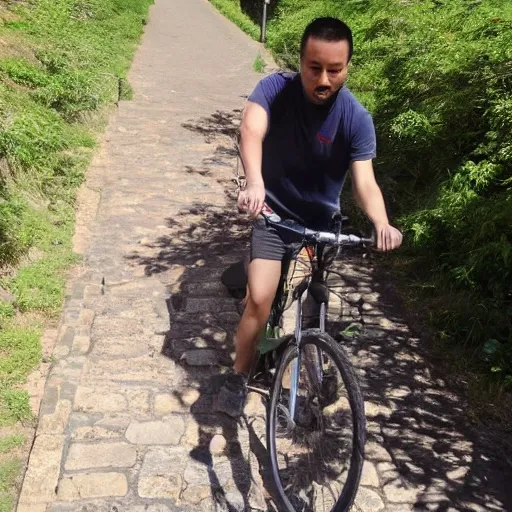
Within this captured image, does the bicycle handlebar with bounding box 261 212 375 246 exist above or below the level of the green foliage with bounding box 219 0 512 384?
below

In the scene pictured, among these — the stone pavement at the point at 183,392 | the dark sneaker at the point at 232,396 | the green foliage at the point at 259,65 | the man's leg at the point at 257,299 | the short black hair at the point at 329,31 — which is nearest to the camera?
the short black hair at the point at 329,31

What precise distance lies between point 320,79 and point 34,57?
26.4 ft

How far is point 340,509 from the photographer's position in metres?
2.76

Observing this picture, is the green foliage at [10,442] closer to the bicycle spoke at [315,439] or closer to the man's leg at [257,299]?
the man's leg at [257,299]

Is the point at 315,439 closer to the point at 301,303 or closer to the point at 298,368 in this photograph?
the point at 298,368

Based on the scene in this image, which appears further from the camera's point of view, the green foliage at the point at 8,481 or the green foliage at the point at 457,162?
the green foliage at the point at 457,162

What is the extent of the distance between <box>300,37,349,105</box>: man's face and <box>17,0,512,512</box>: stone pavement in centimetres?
201

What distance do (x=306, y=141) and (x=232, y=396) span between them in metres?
1.76

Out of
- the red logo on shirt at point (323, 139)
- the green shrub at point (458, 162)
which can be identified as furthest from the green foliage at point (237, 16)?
the red logo on shirt at point (323, 139)

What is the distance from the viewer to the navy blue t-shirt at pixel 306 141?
3023mm

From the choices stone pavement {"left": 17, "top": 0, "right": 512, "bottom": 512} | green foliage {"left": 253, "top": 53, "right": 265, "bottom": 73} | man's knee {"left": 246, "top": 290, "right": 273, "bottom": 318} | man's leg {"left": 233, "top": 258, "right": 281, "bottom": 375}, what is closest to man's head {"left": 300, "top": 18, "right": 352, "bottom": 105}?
man's leg {"left": 233, "top": 258, "right": 281, "bottom": 375}

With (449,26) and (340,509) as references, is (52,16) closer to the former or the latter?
(449,26)

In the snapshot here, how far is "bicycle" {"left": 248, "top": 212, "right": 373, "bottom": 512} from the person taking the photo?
8.93ft

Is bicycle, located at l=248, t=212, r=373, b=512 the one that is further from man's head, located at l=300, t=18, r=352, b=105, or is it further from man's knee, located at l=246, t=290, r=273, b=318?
man's head, located at l=300, t=18, r=352, b=105
